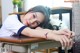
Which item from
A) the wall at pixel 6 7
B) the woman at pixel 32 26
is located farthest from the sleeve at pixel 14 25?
the wall at pixel 6 7

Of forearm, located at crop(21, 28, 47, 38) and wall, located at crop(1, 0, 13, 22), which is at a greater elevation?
wall, located at crop(1, 0, 13, 22)

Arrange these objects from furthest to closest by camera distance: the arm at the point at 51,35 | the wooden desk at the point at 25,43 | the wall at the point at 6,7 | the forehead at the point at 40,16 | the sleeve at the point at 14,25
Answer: the wall at the point at 6,7 → the forehead at the point at 40,16 → the sleeve at the point at 14,25 → the wooden desk at the point at 25,43 → the arm at the point at 51,35

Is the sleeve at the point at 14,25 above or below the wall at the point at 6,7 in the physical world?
below

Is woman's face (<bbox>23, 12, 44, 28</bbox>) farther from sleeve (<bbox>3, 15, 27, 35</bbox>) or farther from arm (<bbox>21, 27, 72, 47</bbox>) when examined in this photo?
arm (<bbox>21, 27, 72, 47</bbox>)

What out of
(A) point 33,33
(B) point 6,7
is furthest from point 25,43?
(B) point 6,7

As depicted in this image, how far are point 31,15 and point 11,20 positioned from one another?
0.21m

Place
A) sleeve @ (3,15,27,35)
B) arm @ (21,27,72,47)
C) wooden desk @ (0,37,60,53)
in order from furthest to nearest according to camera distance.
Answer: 1. sleeve @ (3,15,27,35)
2. wooden desk @ (0,37,60,53)
3. arm @ (21,27,72,47)

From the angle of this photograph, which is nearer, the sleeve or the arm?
the arm

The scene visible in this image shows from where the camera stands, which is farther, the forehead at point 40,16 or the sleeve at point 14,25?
the forehead at point 40,16

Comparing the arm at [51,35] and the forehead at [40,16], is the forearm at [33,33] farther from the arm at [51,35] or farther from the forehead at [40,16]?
the forehead at [40,16]

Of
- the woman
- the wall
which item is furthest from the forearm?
the wall

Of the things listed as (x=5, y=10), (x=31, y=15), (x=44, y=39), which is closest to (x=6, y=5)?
(x=5, y=10)

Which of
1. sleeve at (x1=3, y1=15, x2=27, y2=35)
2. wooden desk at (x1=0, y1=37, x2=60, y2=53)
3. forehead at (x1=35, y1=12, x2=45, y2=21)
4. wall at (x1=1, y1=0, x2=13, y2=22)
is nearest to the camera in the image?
wooden desk at (x1=0, y1=37, x2=60, y2=53)

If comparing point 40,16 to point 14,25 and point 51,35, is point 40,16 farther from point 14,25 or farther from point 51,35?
point 51,35
